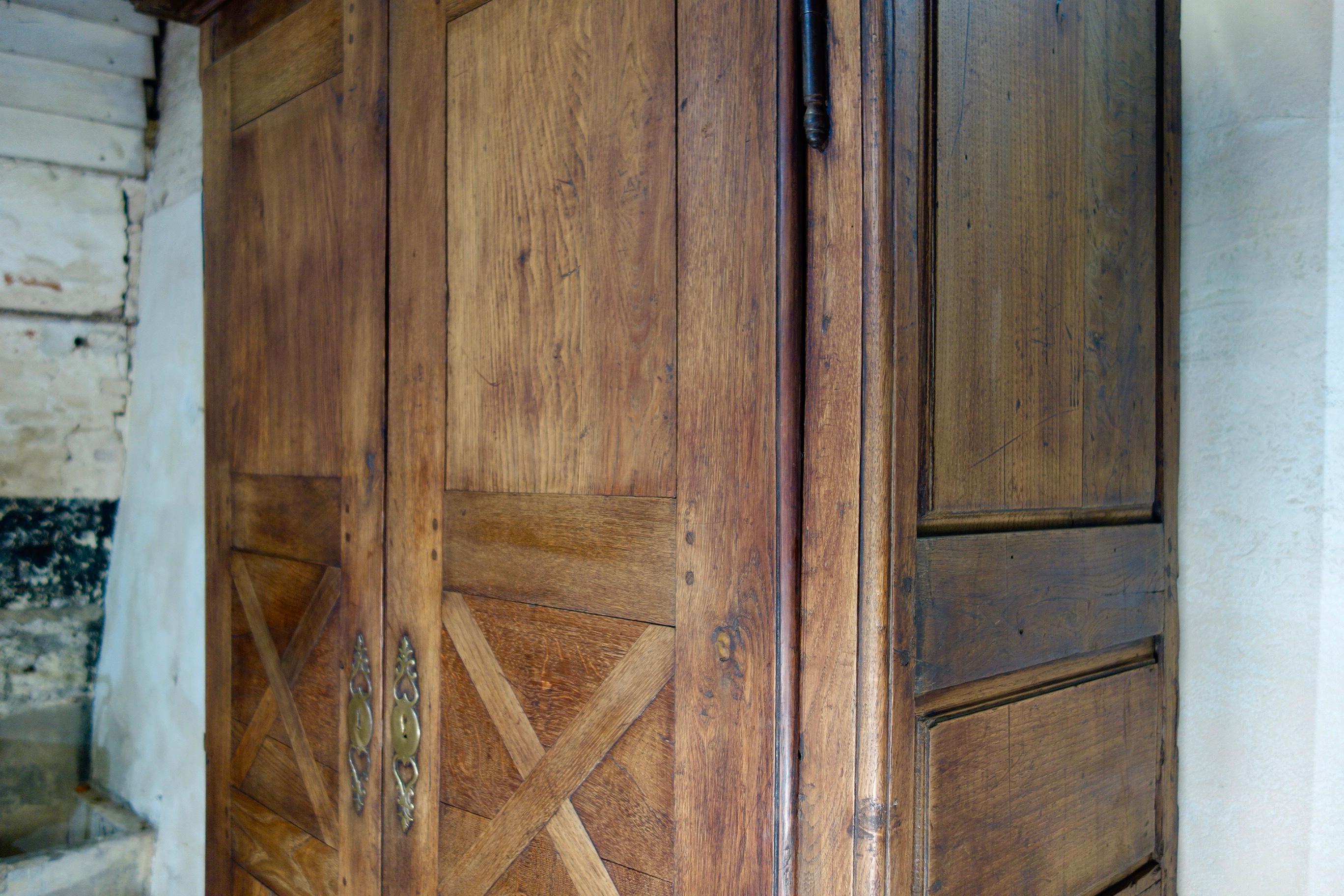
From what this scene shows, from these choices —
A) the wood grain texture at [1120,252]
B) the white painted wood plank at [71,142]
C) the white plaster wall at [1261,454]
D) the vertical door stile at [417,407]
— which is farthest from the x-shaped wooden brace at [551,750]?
the white painted wood plank at [71,142]

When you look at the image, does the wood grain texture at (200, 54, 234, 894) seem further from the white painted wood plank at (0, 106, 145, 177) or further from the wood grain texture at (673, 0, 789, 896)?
the wood grain texture at (673, 0, 789, 896)

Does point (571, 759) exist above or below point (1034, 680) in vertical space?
below

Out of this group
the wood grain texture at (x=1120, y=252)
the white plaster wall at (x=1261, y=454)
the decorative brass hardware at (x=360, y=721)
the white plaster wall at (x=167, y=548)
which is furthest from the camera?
the white plaster wall at (x=167, y=548)

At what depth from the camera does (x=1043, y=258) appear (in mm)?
1297

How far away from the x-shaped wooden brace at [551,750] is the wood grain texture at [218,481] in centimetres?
101

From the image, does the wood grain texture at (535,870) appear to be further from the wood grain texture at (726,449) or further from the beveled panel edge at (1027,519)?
the beveled panel edge at (1027,519)

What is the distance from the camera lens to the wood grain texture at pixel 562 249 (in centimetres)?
124

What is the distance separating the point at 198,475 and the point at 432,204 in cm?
143

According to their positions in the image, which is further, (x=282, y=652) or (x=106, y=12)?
(x=106, y=12)

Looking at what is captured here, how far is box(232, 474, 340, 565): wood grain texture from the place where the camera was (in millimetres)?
1886

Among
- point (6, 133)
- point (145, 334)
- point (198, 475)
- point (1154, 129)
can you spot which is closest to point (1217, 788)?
point (1154, 129)

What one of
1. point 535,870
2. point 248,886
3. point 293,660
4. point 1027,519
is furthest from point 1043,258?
point 248,886

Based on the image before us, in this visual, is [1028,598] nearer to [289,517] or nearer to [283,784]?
[289,517]

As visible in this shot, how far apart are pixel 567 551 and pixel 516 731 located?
31 cm
